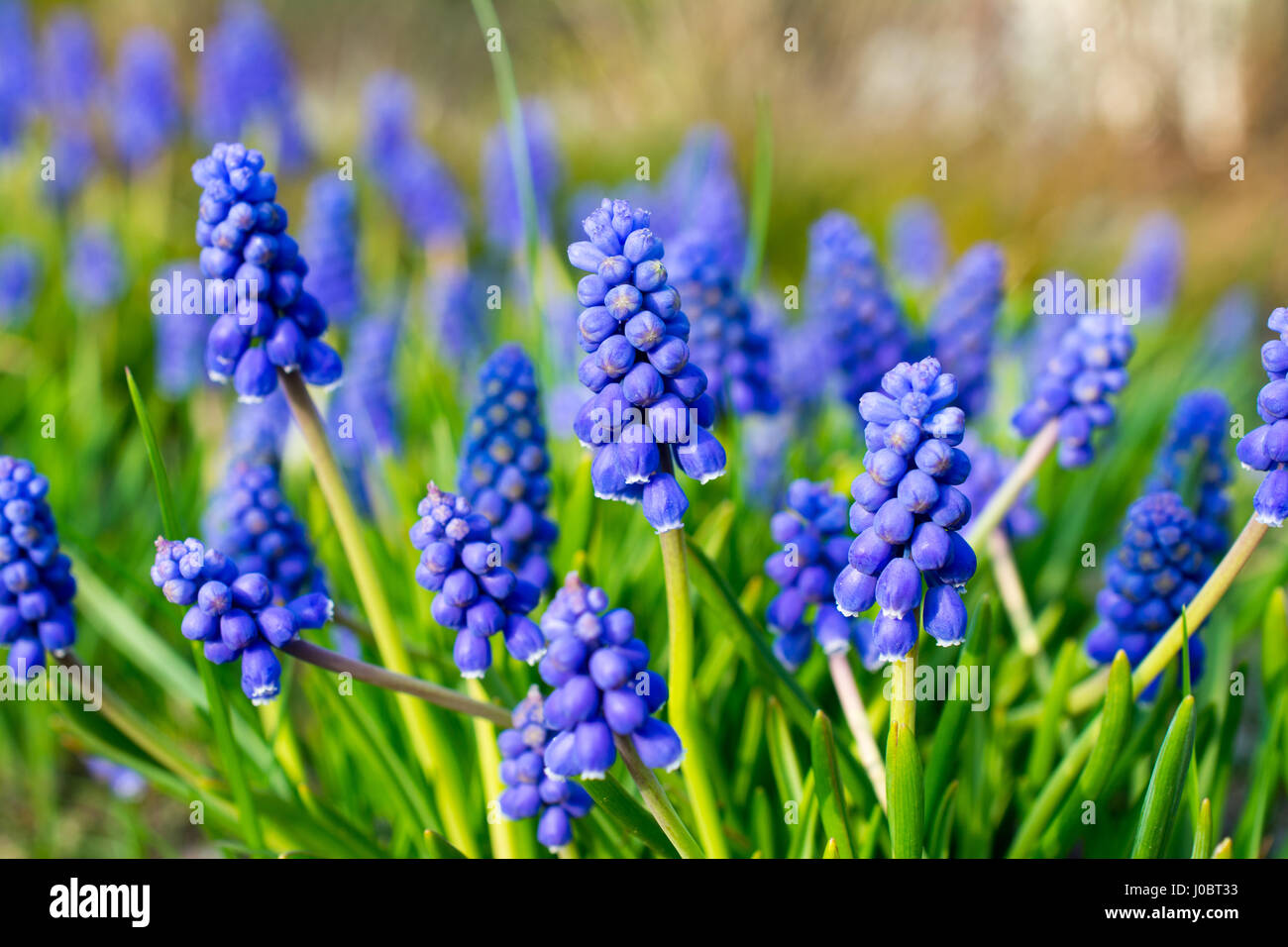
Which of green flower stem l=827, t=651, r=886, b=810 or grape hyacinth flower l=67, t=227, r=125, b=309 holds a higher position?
grape hyacinth flower l=67, t=227, r=125, b=309

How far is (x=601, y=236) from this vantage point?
1.76m

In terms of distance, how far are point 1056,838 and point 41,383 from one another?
4.66 meters

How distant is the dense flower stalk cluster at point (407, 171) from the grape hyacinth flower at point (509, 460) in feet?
13.1

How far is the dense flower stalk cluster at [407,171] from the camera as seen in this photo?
20.6ft

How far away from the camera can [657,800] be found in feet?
6.07

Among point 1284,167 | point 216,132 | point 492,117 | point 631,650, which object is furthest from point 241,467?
point 1284,167

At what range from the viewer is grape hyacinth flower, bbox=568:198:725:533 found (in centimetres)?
169

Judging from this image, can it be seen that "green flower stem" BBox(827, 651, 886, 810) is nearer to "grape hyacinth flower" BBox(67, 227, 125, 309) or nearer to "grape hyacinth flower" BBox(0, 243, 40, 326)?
"grape hyacinth flower" BBox(67, 227, 125, 309)

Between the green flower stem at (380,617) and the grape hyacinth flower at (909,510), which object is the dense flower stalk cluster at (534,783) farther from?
the grape hyacinth flower at (909,510)

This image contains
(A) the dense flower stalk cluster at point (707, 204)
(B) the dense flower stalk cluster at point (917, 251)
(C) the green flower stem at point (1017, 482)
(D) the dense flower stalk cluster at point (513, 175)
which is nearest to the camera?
(C) the green flower stem at point (1017, 482)

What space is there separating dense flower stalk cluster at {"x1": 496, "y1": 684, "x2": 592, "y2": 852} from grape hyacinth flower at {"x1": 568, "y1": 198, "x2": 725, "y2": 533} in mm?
472

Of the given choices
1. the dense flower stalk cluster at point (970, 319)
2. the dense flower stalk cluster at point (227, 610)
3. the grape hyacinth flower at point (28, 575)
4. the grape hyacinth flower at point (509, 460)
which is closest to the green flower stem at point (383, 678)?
the dense flower stalk cluster at point (227, 610)

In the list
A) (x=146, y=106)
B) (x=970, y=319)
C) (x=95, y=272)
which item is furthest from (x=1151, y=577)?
(x=146, y=106)

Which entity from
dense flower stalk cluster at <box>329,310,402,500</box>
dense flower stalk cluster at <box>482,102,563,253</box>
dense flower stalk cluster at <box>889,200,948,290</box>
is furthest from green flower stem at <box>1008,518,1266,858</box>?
dense flower stalk cluster at <box>889,200,948,290</box>
